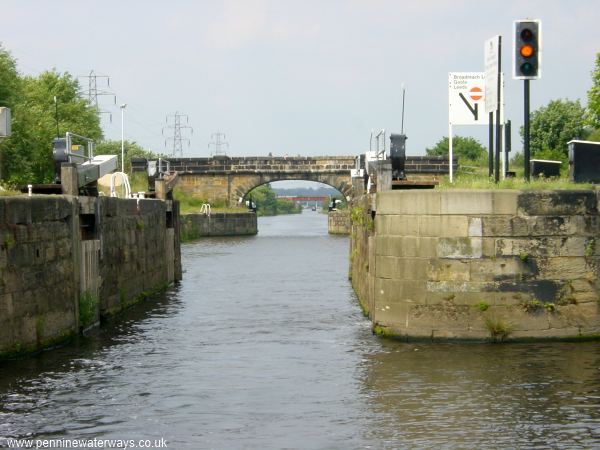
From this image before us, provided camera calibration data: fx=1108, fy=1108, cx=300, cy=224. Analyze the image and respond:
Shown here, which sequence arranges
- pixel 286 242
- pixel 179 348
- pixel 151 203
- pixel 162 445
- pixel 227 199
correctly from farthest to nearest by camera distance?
1. pixel 227 199
2. pixel 286 242
3. pixel 151 203
4. pixel 179 348
5. pixel 162 445

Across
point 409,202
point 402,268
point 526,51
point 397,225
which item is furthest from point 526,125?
point 402,268

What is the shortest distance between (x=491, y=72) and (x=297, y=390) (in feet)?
25.4

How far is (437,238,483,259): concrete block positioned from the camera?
60.1 feet

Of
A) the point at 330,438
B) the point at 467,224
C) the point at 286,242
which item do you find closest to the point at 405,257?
the point at 467,224

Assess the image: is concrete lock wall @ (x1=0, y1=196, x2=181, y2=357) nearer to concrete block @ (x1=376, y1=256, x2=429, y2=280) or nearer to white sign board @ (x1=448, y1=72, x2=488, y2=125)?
concrete block @ (x1=376, y1=256, x2=429, y2=280)

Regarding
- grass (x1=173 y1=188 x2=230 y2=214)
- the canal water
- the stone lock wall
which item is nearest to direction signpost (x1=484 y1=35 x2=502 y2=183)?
the canal water

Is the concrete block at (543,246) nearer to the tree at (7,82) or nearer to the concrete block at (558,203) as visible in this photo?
the concrete block at (558,203)

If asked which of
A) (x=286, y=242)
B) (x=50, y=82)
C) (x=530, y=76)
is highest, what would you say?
(x=50, y=82)

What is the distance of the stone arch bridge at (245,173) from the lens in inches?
3477

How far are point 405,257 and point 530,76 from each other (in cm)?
368

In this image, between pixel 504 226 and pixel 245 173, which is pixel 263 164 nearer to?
pixel 245 173

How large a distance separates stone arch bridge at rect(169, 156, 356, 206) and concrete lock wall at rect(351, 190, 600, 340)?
69.2m

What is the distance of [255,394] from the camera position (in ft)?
53.1

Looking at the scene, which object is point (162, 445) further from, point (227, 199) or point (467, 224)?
point (227, 199)
